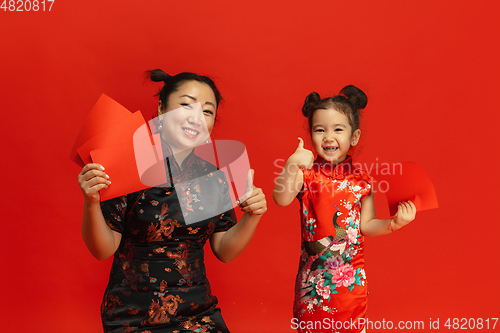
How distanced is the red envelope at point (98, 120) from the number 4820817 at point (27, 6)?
1.05m

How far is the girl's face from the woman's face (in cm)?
35

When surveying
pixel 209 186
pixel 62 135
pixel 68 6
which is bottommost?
pixel 209 186

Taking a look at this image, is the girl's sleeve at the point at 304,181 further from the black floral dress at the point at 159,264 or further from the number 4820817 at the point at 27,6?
the number 4820817 at the point at 27,6

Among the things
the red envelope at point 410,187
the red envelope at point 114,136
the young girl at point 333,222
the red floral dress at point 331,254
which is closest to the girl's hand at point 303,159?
the young girl at point 333,222

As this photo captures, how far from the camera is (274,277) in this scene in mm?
2016

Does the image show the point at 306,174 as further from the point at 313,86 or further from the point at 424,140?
the point at 424,140

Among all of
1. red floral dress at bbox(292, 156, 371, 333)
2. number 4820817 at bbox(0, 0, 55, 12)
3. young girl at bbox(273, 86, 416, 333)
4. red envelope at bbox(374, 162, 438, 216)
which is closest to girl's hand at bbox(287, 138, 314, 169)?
young girl at bbox(273, 86, 416, 333)

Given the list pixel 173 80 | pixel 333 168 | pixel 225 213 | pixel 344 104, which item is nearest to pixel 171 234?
pixel 225 213

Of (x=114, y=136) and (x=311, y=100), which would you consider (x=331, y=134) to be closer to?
(x=311, y=100)

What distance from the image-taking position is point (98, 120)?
106 centimetres

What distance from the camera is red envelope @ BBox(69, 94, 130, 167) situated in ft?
3.43

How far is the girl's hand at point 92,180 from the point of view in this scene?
3.21 feet

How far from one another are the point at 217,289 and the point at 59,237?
0.74 m

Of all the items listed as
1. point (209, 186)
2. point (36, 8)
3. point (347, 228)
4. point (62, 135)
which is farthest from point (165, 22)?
point (347, 228)
